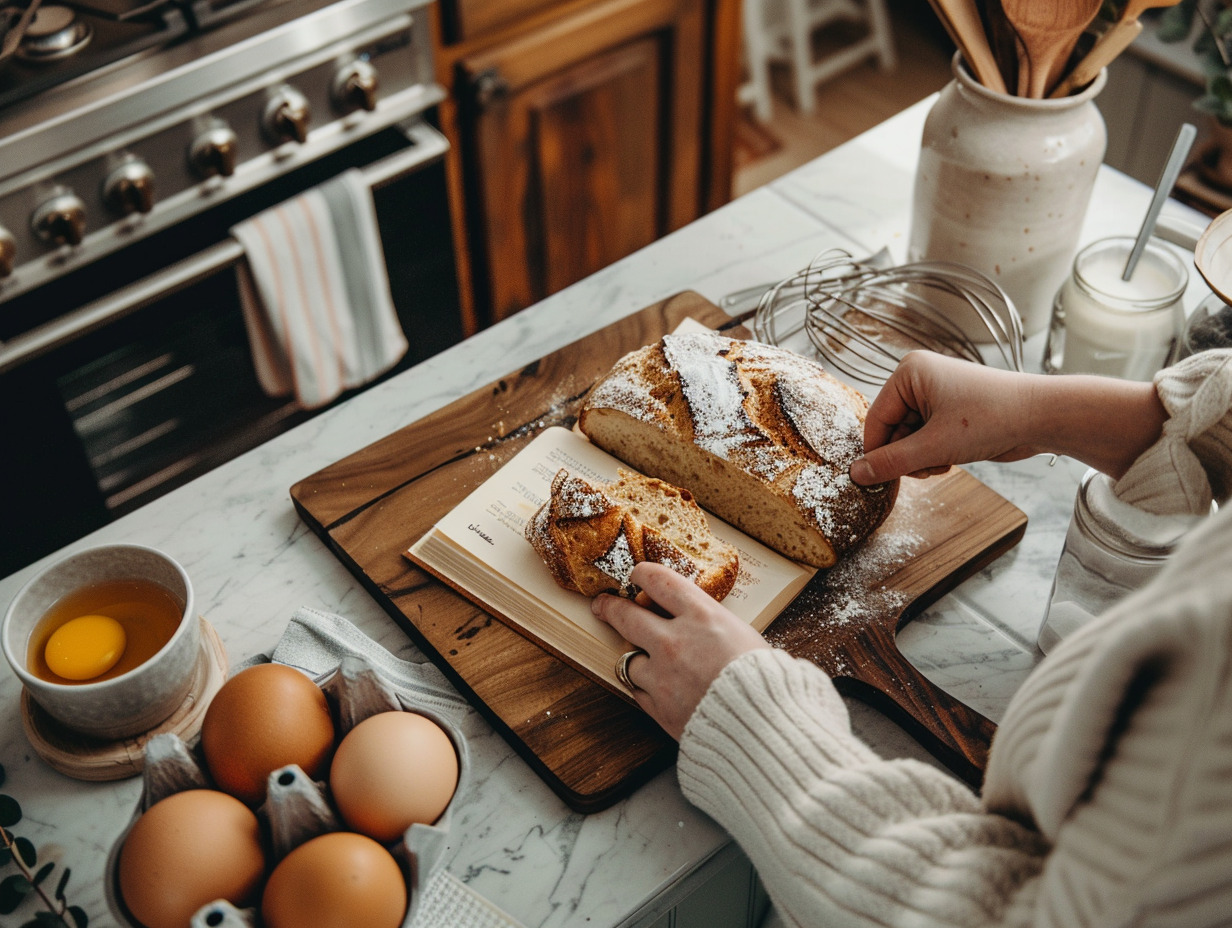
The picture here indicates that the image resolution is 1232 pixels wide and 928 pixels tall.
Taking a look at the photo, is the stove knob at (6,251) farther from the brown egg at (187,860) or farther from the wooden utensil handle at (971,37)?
the wooden utensil handle at (971,37)

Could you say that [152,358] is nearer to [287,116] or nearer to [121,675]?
[287,116]

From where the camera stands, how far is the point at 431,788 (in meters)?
0.68

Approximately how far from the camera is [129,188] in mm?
1365

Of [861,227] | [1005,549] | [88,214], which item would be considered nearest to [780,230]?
[861,227]

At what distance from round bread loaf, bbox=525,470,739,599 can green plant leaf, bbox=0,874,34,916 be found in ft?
1.54

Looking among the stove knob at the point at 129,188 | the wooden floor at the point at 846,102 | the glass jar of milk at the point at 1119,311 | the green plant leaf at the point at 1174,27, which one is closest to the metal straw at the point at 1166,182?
the glass jar of milk at the point at 1119,311

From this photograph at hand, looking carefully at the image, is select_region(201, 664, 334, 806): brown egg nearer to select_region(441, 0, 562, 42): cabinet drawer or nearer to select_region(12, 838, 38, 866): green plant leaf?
select_region(12, 838, 38, 866): green plant leaf

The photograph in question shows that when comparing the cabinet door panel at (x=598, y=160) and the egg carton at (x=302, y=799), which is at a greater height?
the egg carton at (x=302, y=799)

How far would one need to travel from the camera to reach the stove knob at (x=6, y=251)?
130cm

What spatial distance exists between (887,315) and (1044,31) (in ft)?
1.09

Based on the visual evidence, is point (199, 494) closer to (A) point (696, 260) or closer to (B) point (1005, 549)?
(A) point (696, 260)

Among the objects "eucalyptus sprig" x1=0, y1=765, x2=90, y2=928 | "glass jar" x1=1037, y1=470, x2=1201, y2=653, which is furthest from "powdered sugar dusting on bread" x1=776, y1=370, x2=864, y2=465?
"eucalyptus sprig" x1=0, y1=765, x2=90, y2=928

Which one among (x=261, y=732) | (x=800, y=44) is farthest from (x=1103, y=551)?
(x=800, y=44)

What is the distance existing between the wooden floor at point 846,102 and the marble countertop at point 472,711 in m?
1.41
